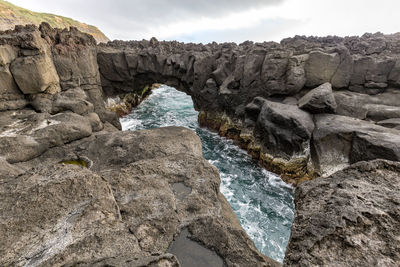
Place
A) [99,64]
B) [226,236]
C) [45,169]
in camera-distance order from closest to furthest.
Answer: [226,236] → [45,169] → [99,64]

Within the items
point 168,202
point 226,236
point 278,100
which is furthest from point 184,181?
point 278,100

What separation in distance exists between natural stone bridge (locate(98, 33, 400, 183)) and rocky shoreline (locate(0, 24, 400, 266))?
0.07 meters

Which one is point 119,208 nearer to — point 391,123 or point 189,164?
point 189,164

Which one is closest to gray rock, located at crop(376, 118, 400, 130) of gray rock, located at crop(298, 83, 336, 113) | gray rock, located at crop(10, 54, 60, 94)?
gray rock, located at crop(298, 83, 336, 113)

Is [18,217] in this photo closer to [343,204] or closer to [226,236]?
[226,236]

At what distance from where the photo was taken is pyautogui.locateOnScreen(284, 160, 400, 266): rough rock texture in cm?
205

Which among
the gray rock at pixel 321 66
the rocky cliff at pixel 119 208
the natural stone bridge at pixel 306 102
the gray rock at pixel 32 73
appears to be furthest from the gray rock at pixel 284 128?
the gray rock at pixel 32 73

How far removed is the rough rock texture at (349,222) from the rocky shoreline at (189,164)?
0.01 metres

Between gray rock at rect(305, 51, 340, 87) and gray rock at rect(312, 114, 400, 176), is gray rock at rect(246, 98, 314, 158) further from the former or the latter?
gray rock at rect(305, 51, 340, 87)

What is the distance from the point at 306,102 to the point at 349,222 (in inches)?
461

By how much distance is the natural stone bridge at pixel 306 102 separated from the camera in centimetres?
1083

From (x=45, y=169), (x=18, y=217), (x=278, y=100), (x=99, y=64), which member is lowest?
(x=278, y=100)

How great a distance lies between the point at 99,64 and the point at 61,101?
39.0ft

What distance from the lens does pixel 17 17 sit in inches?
2916
